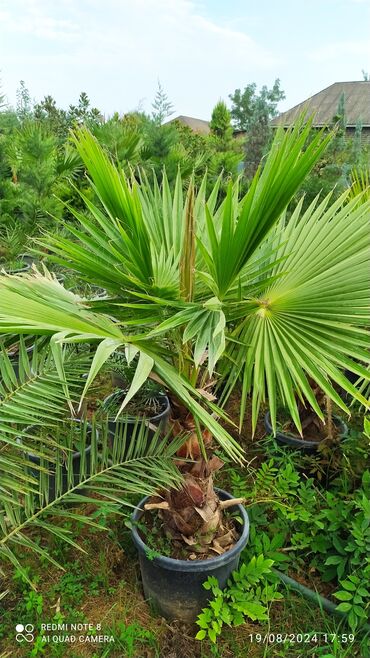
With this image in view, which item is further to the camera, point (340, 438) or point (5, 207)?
point (5, 207)

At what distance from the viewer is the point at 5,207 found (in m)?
5.07

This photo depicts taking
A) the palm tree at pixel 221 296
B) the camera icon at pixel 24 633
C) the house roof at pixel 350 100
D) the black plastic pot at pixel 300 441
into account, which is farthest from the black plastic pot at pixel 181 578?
the house roof at pixel 350 100

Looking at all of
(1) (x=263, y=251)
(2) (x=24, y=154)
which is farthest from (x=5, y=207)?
(1) (x=263, y=251)

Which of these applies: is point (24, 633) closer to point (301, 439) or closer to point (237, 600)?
point (237, 600)

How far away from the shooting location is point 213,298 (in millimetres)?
1396

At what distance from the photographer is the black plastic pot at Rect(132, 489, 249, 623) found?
1.71 meters

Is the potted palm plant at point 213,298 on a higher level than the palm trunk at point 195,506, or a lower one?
higher

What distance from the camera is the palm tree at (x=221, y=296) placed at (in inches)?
50.9

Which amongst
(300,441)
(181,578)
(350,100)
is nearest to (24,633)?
(181,578)

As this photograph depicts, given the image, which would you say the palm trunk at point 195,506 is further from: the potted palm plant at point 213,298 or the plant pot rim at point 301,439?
the plant pot rim at point 301,439

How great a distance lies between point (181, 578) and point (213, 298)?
1.05 meters

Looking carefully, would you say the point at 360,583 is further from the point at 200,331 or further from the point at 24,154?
the point at 24,154

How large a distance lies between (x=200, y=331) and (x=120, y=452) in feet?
1.92

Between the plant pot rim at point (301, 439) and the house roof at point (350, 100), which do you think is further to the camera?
the house roof at point (350, 100)
